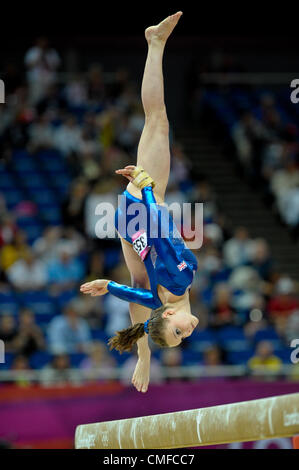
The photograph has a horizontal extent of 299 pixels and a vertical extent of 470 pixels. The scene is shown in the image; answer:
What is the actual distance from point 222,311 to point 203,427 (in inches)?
226

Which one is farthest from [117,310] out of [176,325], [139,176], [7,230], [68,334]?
[176,325]

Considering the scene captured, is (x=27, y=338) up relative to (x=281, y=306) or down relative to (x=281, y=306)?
down

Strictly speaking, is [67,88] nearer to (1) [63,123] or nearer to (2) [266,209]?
(1) [63,123]

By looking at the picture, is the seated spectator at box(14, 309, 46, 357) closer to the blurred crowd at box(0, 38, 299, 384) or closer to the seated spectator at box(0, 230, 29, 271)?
the blurred crowd at box(0, 38, 299, 384)

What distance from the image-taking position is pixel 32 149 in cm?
1245

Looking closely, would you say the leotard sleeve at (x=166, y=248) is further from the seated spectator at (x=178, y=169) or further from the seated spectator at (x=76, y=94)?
the seated spectator at (x=76, y=94)

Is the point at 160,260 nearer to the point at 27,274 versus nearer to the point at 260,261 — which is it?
the point at 27,274

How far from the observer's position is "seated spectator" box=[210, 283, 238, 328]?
10.5 meters

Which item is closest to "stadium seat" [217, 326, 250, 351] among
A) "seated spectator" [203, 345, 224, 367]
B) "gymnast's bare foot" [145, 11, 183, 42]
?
"seated spectator" [203, 345, 224, 367]

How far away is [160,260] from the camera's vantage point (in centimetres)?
541

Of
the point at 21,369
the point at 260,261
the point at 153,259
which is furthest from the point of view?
the point at 260,261

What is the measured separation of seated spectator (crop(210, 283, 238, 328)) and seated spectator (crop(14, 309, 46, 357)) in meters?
2.28
